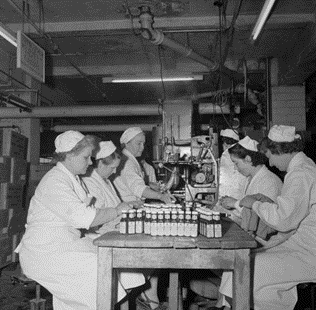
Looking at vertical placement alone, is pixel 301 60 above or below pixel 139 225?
above

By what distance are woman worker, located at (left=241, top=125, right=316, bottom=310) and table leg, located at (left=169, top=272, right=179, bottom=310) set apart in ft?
3.21

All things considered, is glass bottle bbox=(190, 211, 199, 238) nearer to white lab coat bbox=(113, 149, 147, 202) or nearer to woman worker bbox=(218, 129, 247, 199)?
woman worker bbox=(218, 129, 247, 199)

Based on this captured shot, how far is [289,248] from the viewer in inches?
113

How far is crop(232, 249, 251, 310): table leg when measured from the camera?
2385 mm

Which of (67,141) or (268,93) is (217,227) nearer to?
(67,141)

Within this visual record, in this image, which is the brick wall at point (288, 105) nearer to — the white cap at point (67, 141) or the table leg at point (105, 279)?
the white cap at point (67, 141)

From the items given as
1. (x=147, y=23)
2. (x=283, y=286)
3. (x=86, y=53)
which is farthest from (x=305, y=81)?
(x=283, y=286)

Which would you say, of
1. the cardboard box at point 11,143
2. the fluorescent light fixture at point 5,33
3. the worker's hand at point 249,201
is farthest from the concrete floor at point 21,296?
the fluorescent light fixture at point 5,33

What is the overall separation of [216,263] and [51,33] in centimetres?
482

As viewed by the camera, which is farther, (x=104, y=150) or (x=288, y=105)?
(x=288, y=105)

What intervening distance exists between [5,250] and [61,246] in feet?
12.0

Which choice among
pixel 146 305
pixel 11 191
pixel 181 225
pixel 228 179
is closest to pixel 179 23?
pixel 228 179

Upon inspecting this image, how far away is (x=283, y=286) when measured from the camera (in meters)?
2.73

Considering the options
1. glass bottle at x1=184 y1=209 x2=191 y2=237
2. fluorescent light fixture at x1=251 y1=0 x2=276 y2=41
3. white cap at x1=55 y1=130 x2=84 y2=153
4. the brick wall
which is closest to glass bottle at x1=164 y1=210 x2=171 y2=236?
glass bottle at x1=184 y1=209 x2=191 y2=237
